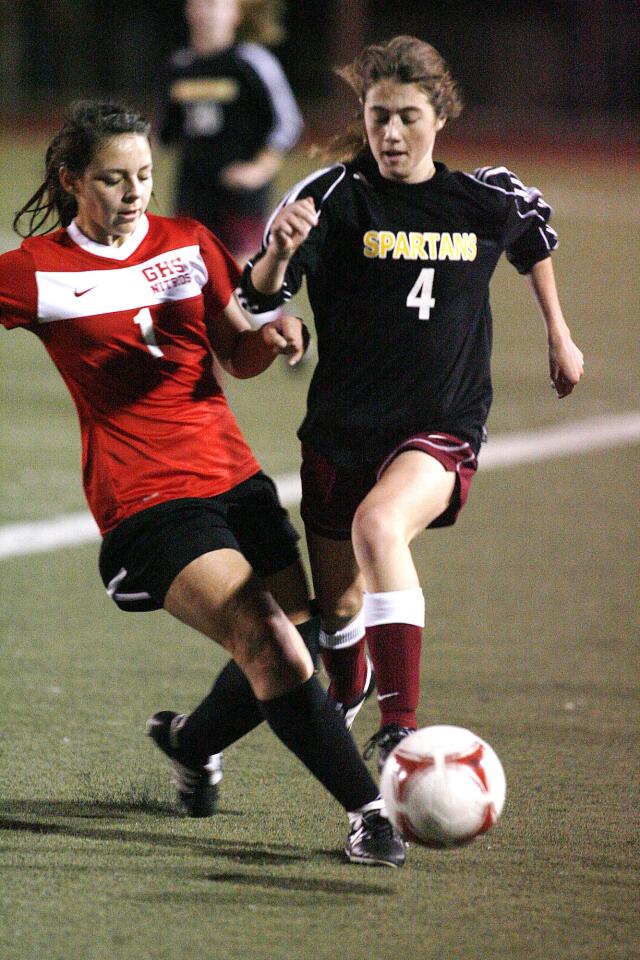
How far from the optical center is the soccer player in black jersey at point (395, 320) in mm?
4062

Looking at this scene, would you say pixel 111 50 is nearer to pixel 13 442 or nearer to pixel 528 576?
pixel 13 442

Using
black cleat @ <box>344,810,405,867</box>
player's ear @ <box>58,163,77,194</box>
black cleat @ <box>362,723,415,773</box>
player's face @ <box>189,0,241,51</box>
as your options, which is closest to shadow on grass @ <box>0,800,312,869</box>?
black cleat @ <box>344,810,405,867</box>

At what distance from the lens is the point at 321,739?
3.93m

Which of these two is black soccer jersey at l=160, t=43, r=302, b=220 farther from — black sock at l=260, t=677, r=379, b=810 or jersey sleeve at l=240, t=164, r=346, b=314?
black sock at l=260, t=677, r=379, b=810

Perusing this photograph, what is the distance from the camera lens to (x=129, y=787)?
4602mm

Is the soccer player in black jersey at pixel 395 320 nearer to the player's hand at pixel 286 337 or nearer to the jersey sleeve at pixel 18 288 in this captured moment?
the player's hand at pixel 286 337

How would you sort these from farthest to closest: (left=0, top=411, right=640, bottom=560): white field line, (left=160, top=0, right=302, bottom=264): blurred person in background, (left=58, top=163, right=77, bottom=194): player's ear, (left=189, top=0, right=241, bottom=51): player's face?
(left=160, top=0, right=302, bottom=264): blurred person in background
(left=189, top=0, right=241, bottom=51): player's face
(left=0, top=411, right=640, bottom=560): white field line
(left=58, top=163, right=77, bottom=194): player's ear

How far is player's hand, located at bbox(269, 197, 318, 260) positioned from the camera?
12.9ft

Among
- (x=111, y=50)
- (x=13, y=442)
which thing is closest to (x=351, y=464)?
(x=13, y=442)

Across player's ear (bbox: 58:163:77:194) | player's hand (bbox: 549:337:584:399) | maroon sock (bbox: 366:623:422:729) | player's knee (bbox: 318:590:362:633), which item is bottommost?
player's knee (bbox: 318:590:362:633)

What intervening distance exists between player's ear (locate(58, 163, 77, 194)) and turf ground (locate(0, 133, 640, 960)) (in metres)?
1.62

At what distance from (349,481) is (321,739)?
2.43 ft

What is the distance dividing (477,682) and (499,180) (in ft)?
6.67

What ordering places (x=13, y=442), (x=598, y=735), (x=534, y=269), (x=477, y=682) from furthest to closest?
(x=13, y=442), (x=477, y=682), (x=598, y=735), (x=534, y=269)
